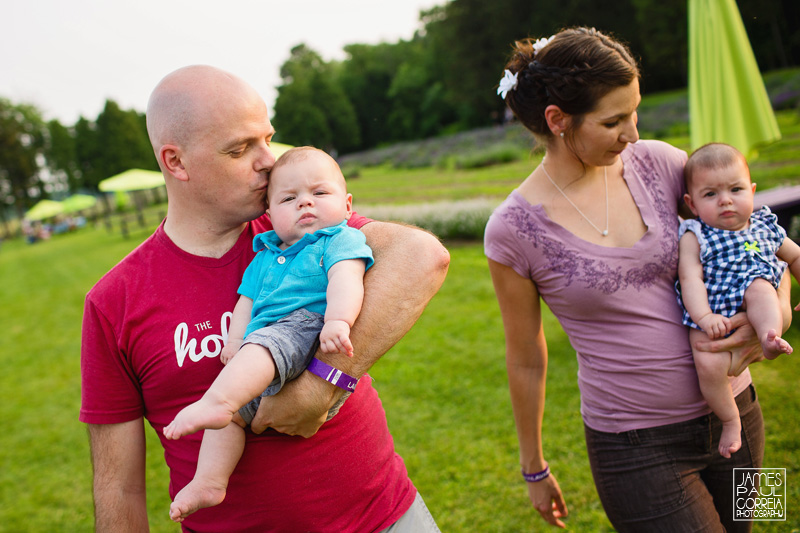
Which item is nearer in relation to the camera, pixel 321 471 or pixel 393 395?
pixel 321 471

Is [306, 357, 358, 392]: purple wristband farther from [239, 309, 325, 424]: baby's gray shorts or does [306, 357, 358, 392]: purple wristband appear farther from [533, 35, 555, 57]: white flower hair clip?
[533, 35, 555, 57]: white flower hair clip

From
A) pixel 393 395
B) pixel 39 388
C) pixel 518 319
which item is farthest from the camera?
pixel 39 388

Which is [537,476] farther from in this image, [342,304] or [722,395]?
[342,304]

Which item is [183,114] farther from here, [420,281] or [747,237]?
[747,237]

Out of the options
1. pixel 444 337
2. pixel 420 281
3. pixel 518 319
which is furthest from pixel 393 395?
pixel 420 281

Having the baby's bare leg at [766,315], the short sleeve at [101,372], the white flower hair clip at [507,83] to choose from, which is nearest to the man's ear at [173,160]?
the short sleeve at [101,372]

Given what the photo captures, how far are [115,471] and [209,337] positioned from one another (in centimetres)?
57

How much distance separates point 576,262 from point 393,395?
3.92m

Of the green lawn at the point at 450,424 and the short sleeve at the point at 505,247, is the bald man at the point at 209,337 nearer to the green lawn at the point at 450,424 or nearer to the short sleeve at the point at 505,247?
the short sleeve at the point at 505,247

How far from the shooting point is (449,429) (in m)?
4.82

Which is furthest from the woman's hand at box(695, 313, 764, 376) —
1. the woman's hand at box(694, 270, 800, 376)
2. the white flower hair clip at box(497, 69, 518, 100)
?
the white flower hair clip at box(497, 69, 518, 100)

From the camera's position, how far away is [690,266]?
198 cm

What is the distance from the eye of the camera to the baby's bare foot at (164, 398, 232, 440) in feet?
4.76

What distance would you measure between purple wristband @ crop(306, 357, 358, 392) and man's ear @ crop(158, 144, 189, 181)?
0.76 m
